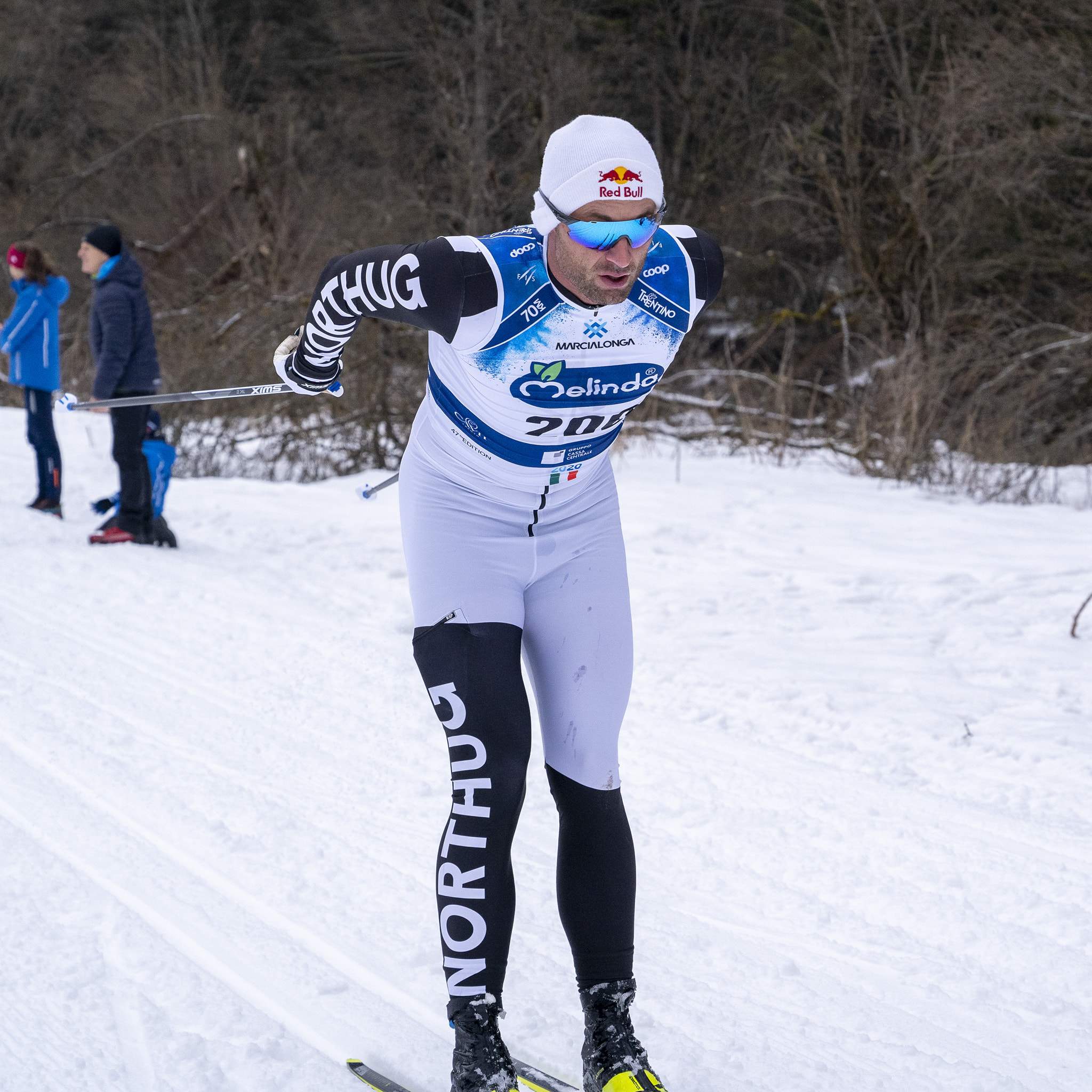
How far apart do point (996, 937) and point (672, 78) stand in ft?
69.0

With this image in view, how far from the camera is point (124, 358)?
6.46m

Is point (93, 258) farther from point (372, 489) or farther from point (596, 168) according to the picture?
point (596, 168)

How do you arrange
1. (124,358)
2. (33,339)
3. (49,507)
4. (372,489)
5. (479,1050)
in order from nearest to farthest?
(479,1050) < (372,489) < (124,358) < (33,339) < (49,507)

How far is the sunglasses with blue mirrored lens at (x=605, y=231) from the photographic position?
2.16 m

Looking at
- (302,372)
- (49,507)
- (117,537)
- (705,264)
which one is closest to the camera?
(705,264)

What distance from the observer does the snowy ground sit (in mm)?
2486

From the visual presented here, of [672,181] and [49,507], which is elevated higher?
[672,181]

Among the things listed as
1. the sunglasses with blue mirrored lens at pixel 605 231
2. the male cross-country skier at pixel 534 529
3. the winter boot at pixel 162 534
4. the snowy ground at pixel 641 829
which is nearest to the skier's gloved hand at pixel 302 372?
the male cross-country skier at pixel 534 529

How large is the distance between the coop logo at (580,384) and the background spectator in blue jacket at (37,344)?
5.63 meters

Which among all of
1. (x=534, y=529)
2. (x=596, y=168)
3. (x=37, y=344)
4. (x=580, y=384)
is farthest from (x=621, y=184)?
(x=37, y=344)

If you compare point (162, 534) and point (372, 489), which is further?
point (162, 534)

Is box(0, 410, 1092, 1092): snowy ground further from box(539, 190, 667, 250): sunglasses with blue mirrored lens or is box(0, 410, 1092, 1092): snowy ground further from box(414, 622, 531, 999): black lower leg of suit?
box(539, 190, 667, 250): sunglasses with blue mirrored lens

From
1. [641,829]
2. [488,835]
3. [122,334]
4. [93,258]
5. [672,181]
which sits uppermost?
[672,181]

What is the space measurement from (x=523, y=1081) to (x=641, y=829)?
1303mm
